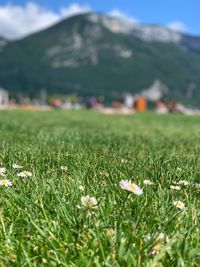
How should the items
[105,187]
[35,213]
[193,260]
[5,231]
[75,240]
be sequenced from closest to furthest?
[193,260] → [75,240] → [5,231] → [35,213] → [105,187]

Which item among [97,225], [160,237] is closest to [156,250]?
[160,237]

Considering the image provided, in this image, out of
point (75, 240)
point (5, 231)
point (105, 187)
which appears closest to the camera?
point (75, 240)

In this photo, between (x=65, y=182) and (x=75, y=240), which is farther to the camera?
(x=65, y=182)

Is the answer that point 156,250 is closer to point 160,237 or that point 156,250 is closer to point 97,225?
point 160,237

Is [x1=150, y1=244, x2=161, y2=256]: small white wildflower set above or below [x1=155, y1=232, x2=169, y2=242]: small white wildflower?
below

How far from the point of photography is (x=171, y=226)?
2.25 meters

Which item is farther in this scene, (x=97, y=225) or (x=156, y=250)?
(x=97, y=225)

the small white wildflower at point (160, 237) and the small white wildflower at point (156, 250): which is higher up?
the small white wildflower at point (160, 237)

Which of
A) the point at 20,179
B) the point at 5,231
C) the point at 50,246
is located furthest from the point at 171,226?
the point at 20,179

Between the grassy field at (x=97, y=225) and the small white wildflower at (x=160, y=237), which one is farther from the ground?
the small white wildflower at (x=160, y=237)

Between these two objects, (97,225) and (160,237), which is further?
(97,225)

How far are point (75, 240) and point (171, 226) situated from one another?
0.53m

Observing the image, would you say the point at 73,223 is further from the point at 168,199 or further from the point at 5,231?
the point at 168,199

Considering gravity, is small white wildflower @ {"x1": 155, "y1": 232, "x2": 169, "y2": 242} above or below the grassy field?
above
